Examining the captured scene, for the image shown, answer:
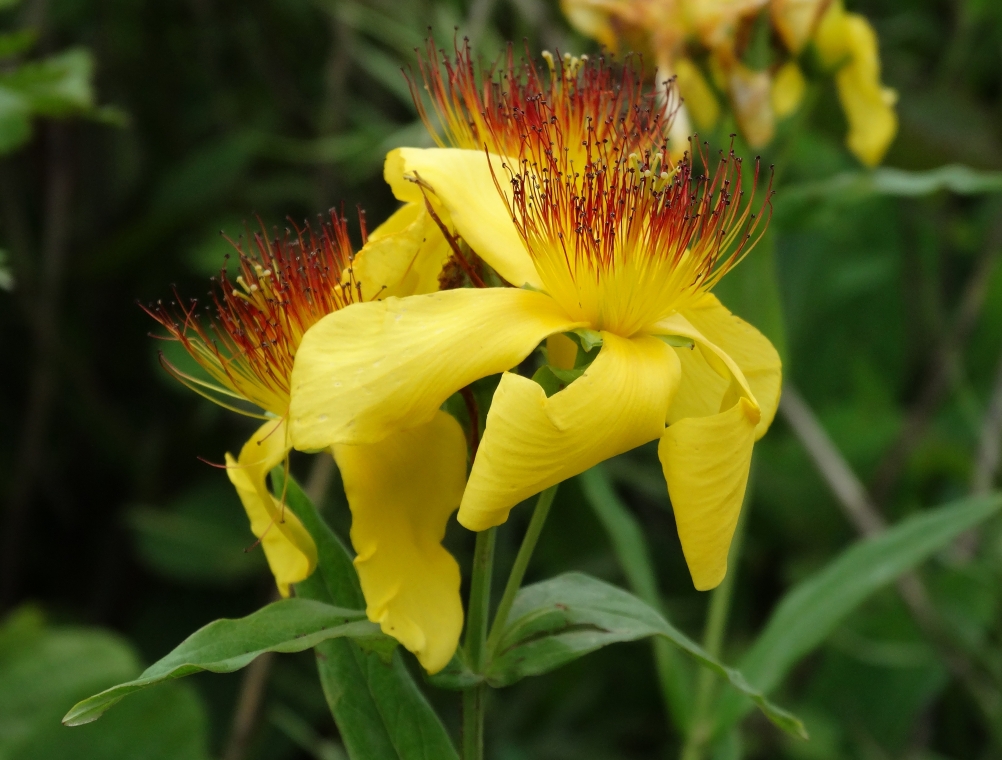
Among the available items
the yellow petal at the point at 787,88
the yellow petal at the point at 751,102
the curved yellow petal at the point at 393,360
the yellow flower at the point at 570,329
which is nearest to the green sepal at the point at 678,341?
the yellow flower at the point at 570,329

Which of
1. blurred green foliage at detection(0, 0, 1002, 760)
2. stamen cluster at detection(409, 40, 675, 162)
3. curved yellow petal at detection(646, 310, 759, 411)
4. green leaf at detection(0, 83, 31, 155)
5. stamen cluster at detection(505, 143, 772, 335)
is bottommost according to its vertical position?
blurred green foliage at detection(0, 0, 1002, 760)

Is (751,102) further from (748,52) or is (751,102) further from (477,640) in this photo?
(477,640)

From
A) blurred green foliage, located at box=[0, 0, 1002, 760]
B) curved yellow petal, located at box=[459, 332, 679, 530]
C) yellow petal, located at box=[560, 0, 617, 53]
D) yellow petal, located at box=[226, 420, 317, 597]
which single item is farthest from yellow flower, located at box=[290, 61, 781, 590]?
blurred green foliage, located at box=[0, 0, 1002, 760]

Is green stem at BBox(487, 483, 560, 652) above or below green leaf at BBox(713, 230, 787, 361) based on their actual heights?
above

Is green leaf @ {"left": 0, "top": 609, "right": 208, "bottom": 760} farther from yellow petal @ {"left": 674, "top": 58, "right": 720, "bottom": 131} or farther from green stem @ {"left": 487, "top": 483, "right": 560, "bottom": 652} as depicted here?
yellow petal @ {"left": 674, "top": 58, "right": 720, "bottom": 131}

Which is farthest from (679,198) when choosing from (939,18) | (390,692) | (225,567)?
(939,18)

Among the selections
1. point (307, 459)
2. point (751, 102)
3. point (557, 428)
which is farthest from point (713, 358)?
point (307, 459)

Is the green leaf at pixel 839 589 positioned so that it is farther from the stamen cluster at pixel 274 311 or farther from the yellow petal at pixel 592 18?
the yellow petal at pixel 592 18
